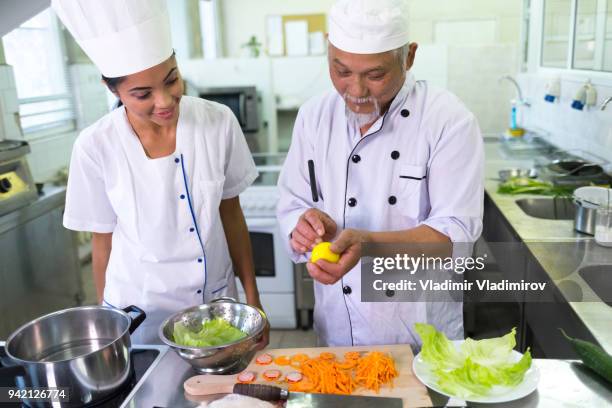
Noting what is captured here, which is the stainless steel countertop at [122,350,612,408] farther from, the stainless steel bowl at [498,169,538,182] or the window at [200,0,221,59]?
A: the window at [200,0,221,59]

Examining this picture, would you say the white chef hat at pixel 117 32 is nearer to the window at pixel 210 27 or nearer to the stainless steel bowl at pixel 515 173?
the stainless steel bowl at pixel 515 173

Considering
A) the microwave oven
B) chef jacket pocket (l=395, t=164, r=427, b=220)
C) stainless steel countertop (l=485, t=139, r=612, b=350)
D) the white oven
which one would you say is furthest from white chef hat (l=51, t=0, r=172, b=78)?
the microwave oven

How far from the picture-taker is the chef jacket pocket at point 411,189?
1459 mm

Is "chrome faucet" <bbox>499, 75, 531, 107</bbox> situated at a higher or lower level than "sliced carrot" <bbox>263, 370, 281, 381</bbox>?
higher

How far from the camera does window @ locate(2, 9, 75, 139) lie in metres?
3.94

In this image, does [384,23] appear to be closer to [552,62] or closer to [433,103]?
[433,103]

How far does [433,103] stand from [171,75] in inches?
28.4

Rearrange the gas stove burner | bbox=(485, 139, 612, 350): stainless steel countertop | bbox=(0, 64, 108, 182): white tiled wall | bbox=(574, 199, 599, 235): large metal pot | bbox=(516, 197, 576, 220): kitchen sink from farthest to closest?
bbox=(0, 64, 108, 182): white tiled wall < the gas stove burner < bbox=(516, 197, 576, 220): kitchen sink < bbox=(574, 199, 599, 235): large metal pot < bbox=(485, 139, 612, 350): stainless steel countertop

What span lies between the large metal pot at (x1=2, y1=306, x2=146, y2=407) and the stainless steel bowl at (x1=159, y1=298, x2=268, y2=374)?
0.11 metres

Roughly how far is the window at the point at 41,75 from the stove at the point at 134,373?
3.10 meters

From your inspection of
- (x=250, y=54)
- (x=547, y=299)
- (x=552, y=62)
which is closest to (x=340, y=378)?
(x=547, y=299)

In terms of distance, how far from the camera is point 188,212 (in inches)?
60.1

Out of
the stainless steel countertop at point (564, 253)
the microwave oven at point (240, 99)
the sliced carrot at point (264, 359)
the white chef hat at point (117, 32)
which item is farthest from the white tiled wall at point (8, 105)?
the stainless steel countertop at point (564, 253)

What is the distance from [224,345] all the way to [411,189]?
671 millimetres
